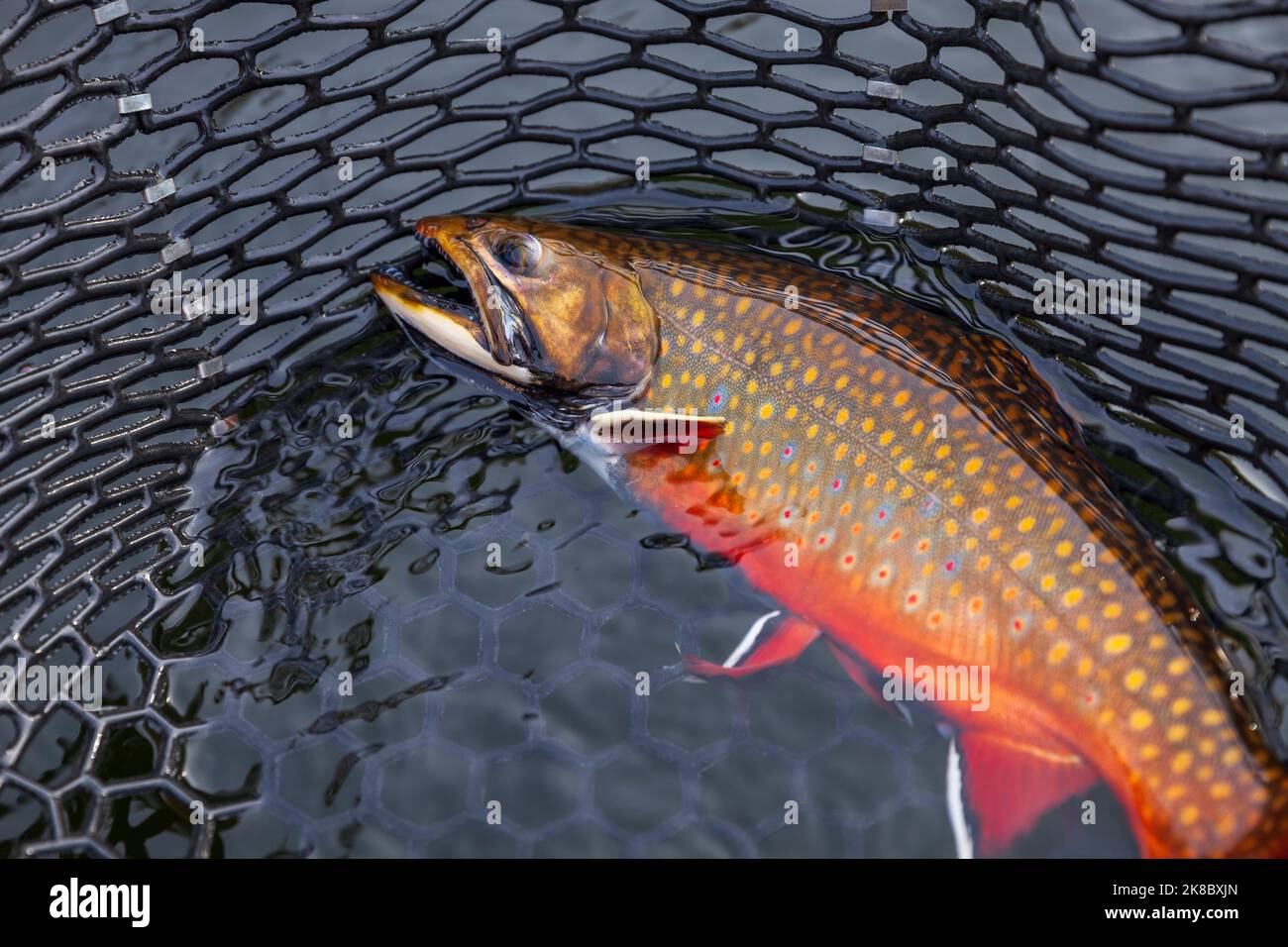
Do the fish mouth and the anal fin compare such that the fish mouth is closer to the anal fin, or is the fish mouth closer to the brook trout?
the brook trout

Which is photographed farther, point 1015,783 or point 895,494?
point 895,494

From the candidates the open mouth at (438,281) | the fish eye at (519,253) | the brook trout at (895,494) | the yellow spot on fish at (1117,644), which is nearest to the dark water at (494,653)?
the brook trout at (895,494)

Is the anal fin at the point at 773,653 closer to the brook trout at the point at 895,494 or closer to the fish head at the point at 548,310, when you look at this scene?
the brook trout at the point at 895,494

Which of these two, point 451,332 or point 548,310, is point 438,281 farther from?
point 548,310

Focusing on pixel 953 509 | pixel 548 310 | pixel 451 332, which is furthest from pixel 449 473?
pixel 953 509

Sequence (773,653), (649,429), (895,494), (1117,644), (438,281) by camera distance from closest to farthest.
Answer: (1117,644) → (895,494) → (773,653) → (649,429) → (438,281)

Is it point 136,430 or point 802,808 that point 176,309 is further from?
point 802,808
